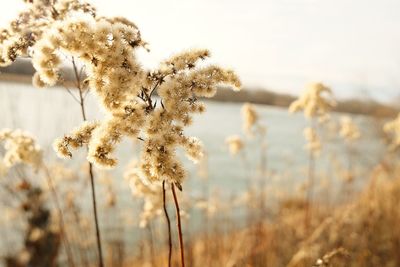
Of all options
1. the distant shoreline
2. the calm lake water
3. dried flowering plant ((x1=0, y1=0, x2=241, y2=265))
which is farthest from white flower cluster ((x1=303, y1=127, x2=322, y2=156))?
the distant shoreline

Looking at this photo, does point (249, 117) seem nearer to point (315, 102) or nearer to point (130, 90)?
point (315, 102)

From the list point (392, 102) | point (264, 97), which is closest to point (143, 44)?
point (392, 102)

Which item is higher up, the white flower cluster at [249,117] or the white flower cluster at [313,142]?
the white flower cluster at [249,117]

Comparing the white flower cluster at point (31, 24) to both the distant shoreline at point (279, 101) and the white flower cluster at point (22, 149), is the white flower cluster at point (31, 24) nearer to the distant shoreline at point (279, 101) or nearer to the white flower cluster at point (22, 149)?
the white flower cluster at point (22, 149)

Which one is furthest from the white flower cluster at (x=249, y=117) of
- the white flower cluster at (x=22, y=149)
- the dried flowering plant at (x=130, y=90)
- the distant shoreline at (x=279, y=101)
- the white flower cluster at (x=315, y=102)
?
the distant shoreline at (x=279, y=101)

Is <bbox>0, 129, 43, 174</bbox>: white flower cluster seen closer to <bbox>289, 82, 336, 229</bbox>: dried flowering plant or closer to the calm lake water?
the calm lake water

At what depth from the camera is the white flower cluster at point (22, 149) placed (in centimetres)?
339

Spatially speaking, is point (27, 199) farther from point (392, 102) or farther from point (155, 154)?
point (392, 102)

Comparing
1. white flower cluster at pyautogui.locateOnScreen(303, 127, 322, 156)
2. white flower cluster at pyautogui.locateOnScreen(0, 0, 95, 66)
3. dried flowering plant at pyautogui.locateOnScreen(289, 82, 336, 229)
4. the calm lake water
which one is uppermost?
white flower cluster at pyautogui.locateOnScreen(0, 0, 95, 66)

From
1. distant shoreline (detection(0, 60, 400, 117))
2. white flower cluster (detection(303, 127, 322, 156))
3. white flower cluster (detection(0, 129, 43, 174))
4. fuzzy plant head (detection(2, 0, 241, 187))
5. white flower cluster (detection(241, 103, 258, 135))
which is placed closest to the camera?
fuzzy plant head (detection(2, 0, 241, 187))

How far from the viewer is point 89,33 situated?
1.91 metres

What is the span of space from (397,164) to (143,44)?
352 inches

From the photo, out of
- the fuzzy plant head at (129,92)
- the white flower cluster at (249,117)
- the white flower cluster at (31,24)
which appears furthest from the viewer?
the white flower cluster at (249,117)

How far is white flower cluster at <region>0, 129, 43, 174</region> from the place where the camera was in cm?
339
